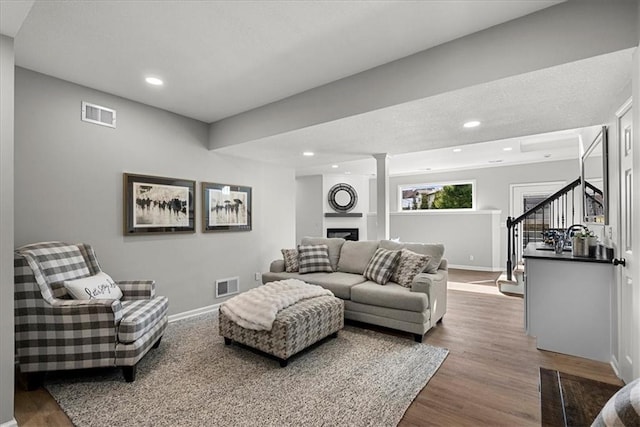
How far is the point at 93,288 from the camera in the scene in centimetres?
247

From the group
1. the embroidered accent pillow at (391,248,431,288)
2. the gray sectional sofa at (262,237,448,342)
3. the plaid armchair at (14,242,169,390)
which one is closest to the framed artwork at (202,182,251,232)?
the gray sectional sofa at (262,237,448,342)

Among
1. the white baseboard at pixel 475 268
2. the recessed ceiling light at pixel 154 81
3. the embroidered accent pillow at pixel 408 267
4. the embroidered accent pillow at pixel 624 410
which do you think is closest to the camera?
the embroidered accent pillow at pixel 624 410

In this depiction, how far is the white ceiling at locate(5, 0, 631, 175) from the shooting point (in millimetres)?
1905

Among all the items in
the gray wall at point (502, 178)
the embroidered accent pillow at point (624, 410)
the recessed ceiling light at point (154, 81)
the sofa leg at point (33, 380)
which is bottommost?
the sofa leg at point (33, 380)

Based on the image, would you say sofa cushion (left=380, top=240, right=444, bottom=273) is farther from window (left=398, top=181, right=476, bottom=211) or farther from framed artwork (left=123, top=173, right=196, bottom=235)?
window (left=398, top=181, right=476, bottom=211)

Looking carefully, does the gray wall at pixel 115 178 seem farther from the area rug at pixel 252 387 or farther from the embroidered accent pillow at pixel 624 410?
the embroidered accent pillow at pixel 624 410

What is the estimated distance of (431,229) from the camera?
795 centimetres

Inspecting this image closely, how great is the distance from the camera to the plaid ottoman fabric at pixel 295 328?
2500 millimetres

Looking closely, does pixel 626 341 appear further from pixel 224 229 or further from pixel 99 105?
pixel 99 105

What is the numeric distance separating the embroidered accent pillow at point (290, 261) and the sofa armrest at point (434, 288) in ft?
5.64

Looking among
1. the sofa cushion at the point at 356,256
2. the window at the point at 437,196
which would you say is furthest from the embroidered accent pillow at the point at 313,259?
the window at the point at 437,196

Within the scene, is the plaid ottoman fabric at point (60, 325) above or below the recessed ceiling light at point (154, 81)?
below

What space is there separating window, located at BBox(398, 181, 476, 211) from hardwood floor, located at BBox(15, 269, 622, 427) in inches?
171

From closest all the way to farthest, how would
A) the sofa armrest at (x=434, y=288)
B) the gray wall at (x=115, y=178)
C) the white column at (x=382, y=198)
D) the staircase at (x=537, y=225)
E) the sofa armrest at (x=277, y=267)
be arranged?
the gray wall at (x=115, y=178), the sofa armrest at (x=434, y=288), the sofa armrest at (x=277, y=267), the white column at (x=382, y=198), the staircase at (x=537, y=225)
